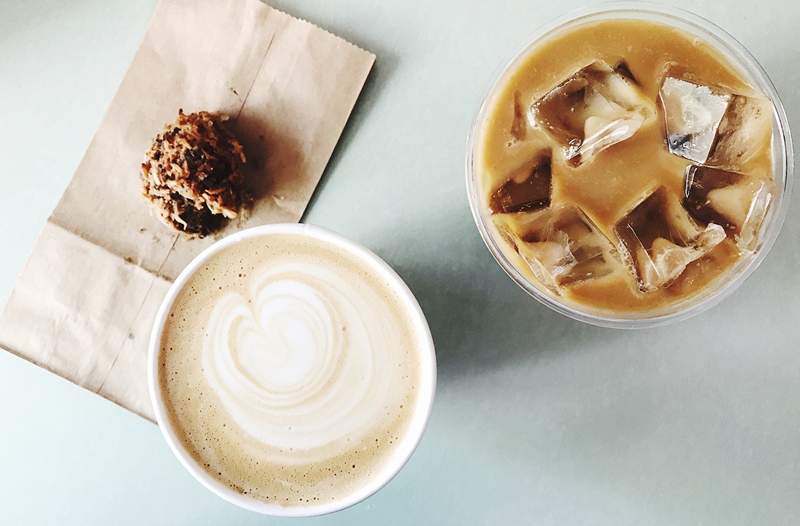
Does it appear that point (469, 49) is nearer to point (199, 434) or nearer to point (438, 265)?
point (438, 265)

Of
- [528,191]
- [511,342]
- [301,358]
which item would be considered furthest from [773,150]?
[301,358]

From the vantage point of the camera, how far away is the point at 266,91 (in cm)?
Answer: 110

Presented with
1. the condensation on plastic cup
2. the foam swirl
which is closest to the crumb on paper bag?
the foam swirl

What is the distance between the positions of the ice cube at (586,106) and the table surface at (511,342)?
22 cm

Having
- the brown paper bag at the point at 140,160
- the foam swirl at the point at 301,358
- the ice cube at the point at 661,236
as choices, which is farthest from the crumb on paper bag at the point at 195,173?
the ice cube at the point at 661,236

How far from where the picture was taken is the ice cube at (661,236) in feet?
2.86

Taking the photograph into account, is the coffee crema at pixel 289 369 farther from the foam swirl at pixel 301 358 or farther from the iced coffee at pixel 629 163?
the iced coffee at pixel 629 163

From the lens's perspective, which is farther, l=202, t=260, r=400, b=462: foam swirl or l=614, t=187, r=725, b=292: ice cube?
l=202, t=260, r=400, b=462: foam swirl

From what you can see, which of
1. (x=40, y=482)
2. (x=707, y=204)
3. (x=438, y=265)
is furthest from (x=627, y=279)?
(x=40, y=482)

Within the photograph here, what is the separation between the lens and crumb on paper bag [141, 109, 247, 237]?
1.04 m

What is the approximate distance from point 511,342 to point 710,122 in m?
0.41

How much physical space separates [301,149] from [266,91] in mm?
98

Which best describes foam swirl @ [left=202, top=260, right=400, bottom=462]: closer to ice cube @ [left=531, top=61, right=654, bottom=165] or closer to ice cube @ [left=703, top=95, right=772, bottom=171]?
ice cube @ [left=531, top=61, right=654, bottom=165]

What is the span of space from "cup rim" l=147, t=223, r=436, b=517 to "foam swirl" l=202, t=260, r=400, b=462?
4cm
